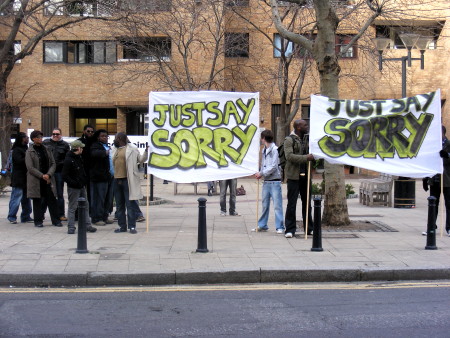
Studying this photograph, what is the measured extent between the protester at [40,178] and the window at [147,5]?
327 inches

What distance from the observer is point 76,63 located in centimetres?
3172

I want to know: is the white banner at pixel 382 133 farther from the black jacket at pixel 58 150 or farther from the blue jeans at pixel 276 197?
the black jacket at pixel 58 150

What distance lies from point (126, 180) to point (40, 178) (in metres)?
1.88

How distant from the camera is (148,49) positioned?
21.3 metres

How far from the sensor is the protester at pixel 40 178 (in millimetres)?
10750

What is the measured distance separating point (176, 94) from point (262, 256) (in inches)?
145

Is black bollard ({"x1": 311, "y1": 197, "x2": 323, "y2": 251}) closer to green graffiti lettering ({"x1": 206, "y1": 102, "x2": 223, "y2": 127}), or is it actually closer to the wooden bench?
green graffiti lettering ({"x1": 206, "y1": 102, "x2": 223, "y2": 127})

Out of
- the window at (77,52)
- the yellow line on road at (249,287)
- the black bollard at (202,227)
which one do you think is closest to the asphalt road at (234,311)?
the yellow line on road at (249,287)

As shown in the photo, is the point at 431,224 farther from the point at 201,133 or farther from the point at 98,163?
the point at 98,163

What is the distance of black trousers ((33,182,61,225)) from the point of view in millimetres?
10984

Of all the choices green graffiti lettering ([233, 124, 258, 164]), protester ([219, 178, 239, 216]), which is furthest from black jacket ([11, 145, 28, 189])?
green graffiti lettering ([233, 124, 258, 164])

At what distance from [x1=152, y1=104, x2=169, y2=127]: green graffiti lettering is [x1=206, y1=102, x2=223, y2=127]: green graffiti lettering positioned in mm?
787

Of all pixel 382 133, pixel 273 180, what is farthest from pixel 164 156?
pixel 382 133

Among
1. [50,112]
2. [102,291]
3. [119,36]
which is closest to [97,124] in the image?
[50,112]
